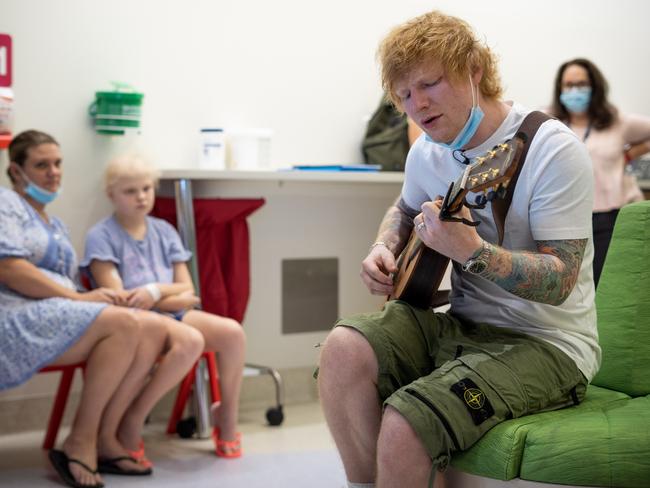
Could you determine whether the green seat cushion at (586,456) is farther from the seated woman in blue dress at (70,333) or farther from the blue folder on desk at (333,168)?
the blue folder on desk at (333,168)

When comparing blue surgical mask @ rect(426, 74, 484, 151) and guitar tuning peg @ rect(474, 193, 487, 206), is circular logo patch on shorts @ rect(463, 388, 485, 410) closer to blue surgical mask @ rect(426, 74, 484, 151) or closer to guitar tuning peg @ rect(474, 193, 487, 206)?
guitar tuning peg @ rect(474, 193, 487, 206)

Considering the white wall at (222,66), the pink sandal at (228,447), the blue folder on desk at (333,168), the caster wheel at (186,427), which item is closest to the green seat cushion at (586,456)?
the pink sandal at (228,447)

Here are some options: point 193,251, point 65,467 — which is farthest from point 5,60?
point 65,467

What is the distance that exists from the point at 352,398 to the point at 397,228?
0.52 meters

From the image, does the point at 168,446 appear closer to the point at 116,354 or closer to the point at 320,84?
the point at 116,354

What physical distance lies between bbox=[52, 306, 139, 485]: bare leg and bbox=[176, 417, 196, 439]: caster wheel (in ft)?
2.01

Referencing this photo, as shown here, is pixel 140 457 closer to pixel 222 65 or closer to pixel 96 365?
pixel 96 365

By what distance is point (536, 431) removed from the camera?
184 centimetres

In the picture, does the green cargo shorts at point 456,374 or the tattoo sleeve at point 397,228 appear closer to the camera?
the green cargo shorts at point 456,374

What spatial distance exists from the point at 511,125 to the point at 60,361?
1755 mm

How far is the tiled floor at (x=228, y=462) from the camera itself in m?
3.16

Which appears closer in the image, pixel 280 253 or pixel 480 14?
pixel 280 253

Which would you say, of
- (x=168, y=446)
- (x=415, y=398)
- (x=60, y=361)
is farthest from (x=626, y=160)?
(x=415, y=398)

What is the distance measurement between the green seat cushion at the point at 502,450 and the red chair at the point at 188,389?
2037mm
